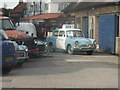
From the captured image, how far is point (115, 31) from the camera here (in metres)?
22.7

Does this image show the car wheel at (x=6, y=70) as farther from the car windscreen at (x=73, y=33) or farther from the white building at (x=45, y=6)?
the white building at (x=45, y=6)

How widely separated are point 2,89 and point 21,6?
6576 centimetres

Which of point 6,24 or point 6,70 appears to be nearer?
point 6,70

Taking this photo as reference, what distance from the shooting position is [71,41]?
870 inches

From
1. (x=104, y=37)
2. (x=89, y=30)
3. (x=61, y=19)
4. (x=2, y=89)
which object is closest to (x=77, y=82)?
(x=2, y=89)

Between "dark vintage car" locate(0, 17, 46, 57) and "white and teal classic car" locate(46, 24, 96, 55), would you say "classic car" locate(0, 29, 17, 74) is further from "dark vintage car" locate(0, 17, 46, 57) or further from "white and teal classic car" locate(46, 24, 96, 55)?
"white and teal classic car" locate(46, 24, 96, 55)

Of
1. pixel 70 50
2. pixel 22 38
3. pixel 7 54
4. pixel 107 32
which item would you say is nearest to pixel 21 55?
pixel 7 54

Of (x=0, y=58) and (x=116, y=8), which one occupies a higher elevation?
(x=116, y=8)

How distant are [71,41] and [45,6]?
4207 cm

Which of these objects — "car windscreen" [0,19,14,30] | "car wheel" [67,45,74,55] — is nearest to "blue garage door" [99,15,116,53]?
"car wheel" [67,45,74,55]

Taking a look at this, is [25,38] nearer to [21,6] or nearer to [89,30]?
[89,30]

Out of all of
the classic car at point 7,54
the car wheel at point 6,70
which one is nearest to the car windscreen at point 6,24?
the car wheel at point 6,70

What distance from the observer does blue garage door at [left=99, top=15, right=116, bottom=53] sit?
2296cm

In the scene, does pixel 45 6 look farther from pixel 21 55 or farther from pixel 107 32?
pixel 21 55
